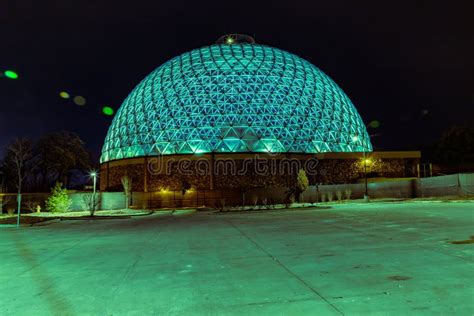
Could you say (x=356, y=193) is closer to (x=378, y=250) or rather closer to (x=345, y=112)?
(x=345, y=112)

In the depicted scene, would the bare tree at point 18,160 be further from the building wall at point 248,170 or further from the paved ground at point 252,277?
the paved ground at point 252,277

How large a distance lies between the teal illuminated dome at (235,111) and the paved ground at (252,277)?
29.7m

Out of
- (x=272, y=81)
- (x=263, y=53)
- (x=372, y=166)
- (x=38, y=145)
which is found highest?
(x=263, y=53)

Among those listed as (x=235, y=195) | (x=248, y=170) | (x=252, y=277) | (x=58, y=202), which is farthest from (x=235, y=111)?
(x=252, y=277)

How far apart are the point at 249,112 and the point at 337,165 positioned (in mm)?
11352

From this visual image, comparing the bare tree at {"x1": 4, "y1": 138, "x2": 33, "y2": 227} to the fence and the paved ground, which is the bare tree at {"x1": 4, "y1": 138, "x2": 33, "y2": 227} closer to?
the fence

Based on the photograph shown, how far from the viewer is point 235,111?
4100cm

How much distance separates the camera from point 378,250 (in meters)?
8.53

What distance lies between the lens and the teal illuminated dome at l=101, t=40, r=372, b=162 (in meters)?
40.4

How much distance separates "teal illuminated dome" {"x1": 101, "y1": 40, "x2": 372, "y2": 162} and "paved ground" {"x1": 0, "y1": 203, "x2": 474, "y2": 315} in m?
29.7

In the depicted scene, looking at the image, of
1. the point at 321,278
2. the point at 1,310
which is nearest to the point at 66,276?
the point at 1,310

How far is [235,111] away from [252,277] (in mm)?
35251

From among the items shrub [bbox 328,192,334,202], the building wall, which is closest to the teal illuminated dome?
the building wall

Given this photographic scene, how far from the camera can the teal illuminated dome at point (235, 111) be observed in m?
40.4
